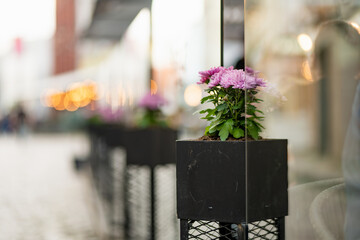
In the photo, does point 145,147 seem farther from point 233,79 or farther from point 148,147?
point 233,79

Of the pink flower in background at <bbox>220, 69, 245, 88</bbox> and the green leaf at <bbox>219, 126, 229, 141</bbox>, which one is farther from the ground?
the pink flower in background at <bbox>220, 69, 245, 88</bbox>

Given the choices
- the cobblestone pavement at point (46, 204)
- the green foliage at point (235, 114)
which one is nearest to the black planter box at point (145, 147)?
the cobblestone pavement at point (46, 204)

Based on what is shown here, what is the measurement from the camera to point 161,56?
4672 millimetres

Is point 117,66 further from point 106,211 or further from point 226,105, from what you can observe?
point 226,105

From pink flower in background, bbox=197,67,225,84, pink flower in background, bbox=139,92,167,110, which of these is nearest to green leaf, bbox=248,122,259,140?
pink flower in background, bbox=197,67,225,84

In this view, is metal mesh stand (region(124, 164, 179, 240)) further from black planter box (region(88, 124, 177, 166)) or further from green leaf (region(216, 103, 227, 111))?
green leaf (region(216, 103, 227, 111))

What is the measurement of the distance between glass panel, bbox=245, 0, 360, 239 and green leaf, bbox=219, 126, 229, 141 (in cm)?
10

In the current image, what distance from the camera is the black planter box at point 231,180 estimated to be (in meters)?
1.59

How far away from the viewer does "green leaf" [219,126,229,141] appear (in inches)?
65.4

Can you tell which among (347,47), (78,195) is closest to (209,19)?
(347,47)

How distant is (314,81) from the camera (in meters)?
2.11

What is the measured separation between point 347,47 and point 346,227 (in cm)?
61

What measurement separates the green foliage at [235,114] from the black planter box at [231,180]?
73 mm

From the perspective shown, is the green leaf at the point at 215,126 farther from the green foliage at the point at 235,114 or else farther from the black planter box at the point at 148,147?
the black planter box at the point at 148,147
